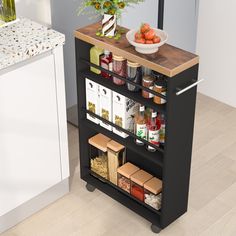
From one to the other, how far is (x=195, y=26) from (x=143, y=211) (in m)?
1.57

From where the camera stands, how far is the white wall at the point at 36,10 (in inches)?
141

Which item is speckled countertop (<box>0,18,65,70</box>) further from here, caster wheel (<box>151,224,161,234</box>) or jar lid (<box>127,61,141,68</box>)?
caster wheel (<box>151,224,161,234</box>)

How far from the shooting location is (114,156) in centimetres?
329

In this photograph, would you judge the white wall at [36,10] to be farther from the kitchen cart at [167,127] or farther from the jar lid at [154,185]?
the jar lid at [154,185]

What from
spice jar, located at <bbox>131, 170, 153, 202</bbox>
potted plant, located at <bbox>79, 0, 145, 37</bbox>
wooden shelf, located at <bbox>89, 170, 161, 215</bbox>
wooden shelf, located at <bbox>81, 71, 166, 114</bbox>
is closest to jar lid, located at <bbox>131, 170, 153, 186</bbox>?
spice jar, located at <bbox>131, 170, 153, 202</bbox>

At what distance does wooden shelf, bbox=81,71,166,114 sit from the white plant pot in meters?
0.25

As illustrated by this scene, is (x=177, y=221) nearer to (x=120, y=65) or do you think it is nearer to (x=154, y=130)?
(x=154, y=130)

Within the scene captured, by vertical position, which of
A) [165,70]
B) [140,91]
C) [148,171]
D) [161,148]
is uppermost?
[165,70]

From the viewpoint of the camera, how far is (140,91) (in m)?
2.99

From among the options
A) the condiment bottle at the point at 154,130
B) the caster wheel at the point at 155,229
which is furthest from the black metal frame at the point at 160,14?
the caster wheel at the point at 155,229

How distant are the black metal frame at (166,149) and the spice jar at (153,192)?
0.17ft

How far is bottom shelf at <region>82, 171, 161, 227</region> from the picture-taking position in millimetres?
3197

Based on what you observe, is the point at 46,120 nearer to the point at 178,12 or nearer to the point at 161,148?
the point at 161,148

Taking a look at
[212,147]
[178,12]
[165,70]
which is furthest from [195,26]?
[165,70]
